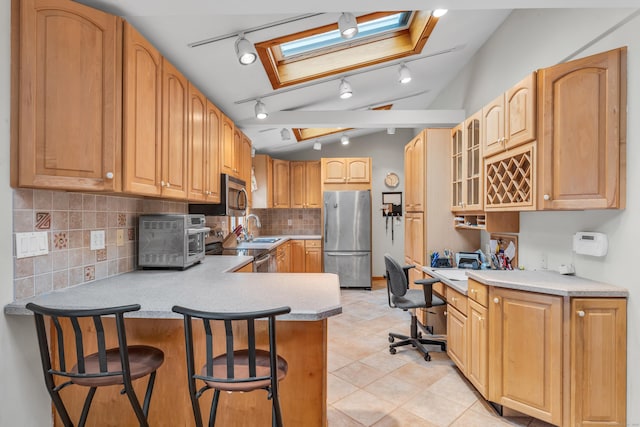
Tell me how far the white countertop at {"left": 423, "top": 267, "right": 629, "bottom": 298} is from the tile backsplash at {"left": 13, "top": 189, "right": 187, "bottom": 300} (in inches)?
93.6

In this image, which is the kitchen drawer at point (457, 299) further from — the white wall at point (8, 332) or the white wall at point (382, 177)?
the white wall at point (382, 177)

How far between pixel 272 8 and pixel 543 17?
2.15m

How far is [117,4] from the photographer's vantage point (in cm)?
153

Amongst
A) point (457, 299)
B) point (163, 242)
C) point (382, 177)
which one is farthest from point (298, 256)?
point (163, 242)

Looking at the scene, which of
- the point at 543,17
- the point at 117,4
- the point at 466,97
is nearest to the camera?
the point at 117,4

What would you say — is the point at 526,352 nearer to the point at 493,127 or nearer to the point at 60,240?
the point at 493,127

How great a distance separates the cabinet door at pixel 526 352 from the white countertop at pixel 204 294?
1122mm

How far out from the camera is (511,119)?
227cm

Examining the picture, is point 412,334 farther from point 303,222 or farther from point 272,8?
point 303,222

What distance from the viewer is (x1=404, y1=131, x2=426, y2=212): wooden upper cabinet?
3.50 meters

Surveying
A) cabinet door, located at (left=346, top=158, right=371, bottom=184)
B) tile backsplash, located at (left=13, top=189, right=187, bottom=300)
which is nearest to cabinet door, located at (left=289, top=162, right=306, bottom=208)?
cabinet door, located at (left=346, top=158, right=371, bottom=184)

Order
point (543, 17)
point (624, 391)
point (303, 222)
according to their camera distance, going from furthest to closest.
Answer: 1. point (303, 222)
2. point (543, 17)
3. point (624, 391)

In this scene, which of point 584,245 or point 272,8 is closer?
point 272,8

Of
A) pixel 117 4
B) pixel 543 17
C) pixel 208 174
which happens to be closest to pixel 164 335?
pixel 208 174
